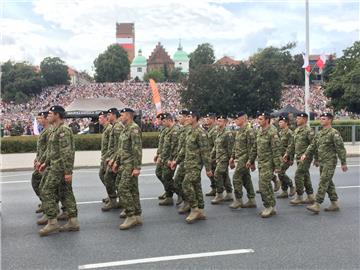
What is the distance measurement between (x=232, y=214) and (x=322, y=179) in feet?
5.88

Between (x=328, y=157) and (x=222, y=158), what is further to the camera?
(x=222, y=158)

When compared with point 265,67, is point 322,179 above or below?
below

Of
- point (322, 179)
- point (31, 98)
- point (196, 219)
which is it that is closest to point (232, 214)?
point (196, 219)

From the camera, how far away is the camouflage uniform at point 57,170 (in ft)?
24.3

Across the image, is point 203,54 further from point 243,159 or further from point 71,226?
point 71,226

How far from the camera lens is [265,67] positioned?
186 feet

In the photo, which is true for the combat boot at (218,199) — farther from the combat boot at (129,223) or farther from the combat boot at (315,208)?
the combat boot at (129,223)

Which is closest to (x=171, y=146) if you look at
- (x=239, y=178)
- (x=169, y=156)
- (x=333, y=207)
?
(x=169, y=156)

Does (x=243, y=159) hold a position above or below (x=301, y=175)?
above

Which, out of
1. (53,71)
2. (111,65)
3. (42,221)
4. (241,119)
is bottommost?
(42,221)

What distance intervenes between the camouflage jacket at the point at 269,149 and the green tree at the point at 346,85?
99.4ft

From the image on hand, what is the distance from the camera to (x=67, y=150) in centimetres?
750

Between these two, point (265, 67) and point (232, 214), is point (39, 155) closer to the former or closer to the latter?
point (232, 214)

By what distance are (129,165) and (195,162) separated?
1.29 m
